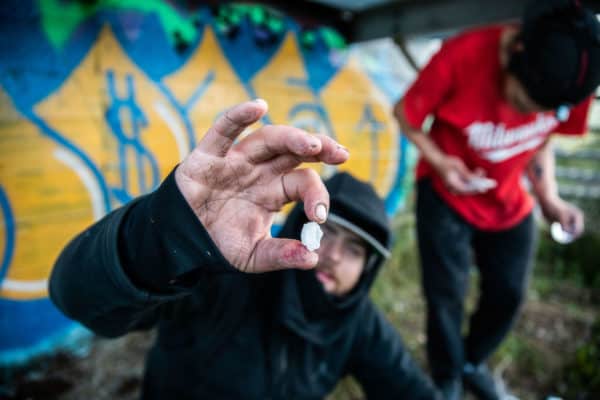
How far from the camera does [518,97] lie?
5.53 ft

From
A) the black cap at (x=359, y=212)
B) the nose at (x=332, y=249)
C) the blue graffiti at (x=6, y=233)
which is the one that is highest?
the black cap at (x=359, y=212)

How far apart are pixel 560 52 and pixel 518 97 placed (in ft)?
0.90

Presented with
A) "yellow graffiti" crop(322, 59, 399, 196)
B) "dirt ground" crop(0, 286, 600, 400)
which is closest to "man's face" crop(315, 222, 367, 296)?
"dirt ground" crop(0, 286, 600, 400)

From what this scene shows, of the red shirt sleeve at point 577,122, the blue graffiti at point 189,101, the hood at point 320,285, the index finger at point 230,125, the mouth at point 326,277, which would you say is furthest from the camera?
the blue graffiti at point 189,101

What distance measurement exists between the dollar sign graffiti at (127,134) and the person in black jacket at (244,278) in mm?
1470

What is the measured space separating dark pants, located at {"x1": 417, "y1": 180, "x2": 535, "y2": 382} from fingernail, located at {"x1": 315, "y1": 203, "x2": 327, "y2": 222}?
1455 mm

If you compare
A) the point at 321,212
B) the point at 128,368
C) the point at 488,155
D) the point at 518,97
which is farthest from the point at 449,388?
the point at 128,368

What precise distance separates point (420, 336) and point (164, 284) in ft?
9.00

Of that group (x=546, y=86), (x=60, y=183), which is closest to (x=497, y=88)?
(x=546, y=86)

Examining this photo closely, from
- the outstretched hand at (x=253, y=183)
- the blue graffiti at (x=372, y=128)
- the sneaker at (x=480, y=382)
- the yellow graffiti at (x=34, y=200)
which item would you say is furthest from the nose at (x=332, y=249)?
the blue graffiti at (x=372, y=128)

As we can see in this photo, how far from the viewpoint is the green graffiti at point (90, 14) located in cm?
214

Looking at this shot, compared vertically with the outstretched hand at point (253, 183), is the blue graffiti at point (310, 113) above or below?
below

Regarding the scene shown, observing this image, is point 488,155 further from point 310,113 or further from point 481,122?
point 310,113

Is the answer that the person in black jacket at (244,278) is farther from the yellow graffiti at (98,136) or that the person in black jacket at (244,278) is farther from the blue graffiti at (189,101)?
the blue graffiti at (189,101)
